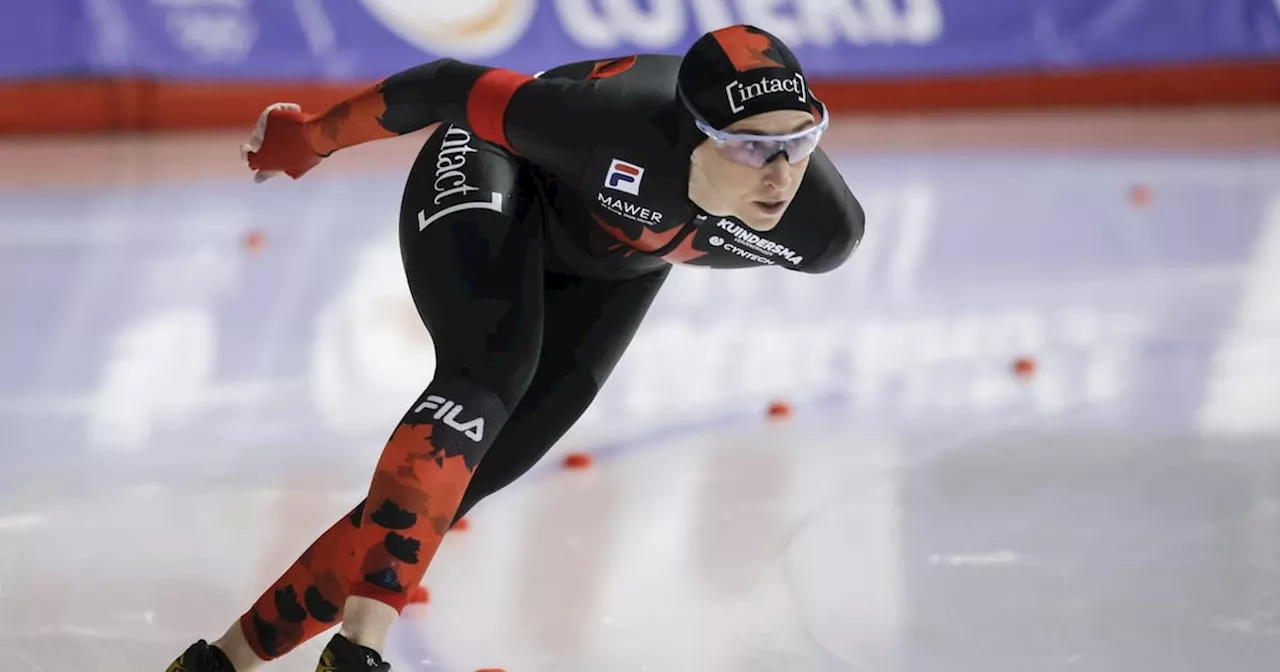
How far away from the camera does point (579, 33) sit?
27.7 feet

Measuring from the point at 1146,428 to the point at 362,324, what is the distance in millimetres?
2442

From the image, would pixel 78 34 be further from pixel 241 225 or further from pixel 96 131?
pixel 241 225

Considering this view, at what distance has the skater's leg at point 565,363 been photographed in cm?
277

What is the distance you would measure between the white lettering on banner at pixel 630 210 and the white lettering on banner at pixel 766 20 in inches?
231

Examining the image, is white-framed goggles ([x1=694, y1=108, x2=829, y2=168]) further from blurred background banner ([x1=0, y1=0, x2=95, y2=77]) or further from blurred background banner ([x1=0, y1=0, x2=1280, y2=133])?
blurred background banner ([x1=0, y1=0, x2=95, y2=77])

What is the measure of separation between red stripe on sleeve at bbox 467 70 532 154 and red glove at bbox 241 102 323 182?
1.26 feet

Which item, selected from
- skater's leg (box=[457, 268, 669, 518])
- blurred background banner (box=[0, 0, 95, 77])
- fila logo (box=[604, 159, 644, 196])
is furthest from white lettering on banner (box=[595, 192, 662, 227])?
blurred background banner (box=[0, 0, 95, 77])

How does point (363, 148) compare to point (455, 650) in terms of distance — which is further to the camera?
point (363, 148)

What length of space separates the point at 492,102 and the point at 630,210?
31 cm

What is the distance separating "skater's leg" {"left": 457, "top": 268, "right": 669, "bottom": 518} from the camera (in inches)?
109

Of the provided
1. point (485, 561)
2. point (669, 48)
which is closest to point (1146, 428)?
point (485, 561)

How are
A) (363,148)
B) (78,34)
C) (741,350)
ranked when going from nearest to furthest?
(741,350), (78,34), (363,148)

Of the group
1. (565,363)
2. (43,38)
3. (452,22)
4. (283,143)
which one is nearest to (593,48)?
(452,22)

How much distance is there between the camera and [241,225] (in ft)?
20.9
